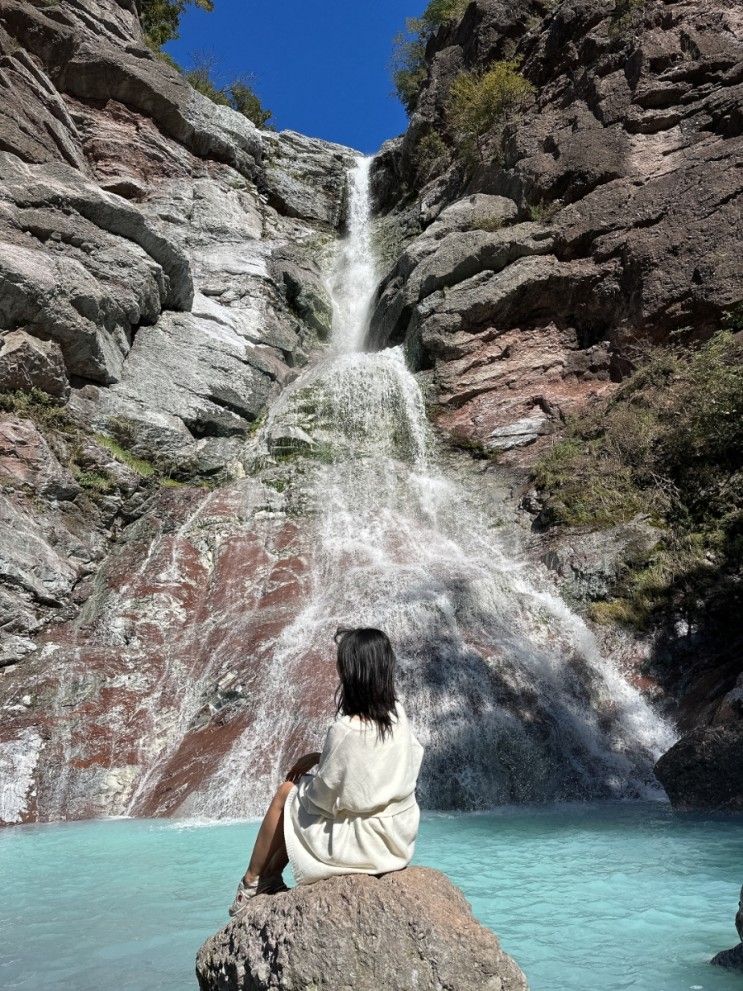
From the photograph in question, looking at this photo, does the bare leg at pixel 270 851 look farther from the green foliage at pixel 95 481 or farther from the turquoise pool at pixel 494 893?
the green foliage at pixel 95 481

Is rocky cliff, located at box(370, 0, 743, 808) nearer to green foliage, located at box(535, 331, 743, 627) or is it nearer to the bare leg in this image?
green foliage, located at box(535, 331, 743, 627)

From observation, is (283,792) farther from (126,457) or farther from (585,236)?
(585,236)

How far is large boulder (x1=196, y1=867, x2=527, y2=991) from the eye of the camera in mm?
2672

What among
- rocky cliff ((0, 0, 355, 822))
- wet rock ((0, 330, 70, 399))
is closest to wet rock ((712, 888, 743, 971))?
rocky cliff ((0, 0, 355, 822))

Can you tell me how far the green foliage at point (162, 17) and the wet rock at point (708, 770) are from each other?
105 feet

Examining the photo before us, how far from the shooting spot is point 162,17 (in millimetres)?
30219

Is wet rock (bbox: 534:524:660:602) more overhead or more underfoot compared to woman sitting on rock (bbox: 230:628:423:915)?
more overhead

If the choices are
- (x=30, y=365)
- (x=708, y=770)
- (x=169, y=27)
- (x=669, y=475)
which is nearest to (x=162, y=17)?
(x=169, y=27)

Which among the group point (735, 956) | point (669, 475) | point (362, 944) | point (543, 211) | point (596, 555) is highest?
point (543, 211)

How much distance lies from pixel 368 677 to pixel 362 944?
0.98 m

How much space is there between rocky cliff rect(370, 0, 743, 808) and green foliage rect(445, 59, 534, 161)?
10 centimetres

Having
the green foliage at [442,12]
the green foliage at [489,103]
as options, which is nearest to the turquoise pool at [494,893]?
the green foliage at [489,103]

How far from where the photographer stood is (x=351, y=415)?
54.9 feet

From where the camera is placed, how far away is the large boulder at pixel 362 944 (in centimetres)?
267
